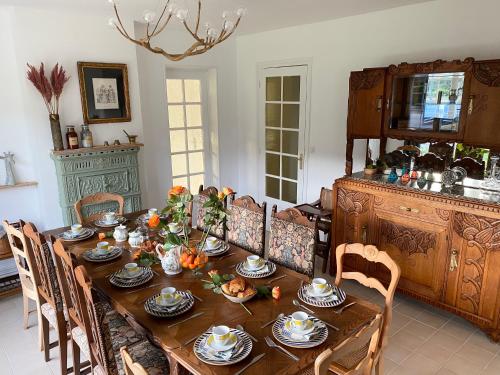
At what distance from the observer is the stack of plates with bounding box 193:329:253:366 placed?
1.42 m

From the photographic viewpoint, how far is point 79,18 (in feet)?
11.4

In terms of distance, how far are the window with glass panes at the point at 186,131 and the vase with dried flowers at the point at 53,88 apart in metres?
1.38

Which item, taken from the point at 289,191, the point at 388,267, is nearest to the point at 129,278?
the point at 388,267

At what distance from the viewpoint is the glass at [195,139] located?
4871 mm

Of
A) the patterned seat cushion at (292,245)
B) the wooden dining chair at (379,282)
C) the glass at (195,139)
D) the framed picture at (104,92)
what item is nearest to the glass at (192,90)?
the glass at (195,139)

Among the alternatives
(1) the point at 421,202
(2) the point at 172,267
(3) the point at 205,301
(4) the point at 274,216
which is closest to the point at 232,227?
(4) the point at 274,216

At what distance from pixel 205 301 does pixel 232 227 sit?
1041mm

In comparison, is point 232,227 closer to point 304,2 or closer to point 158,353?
point 158,353

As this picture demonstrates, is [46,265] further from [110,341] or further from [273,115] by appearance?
[273,115]

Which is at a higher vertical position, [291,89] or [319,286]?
[291,89]

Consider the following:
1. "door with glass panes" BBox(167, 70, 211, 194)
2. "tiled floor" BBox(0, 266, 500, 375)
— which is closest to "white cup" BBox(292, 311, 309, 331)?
"tiled floor" BBox(0, 266, 500, 375)

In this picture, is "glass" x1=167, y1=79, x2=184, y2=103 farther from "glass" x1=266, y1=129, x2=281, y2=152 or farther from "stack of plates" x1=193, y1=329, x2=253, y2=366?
"stack of plates" x1=193, y1=329, x2=253, y2=366

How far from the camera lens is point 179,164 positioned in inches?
189

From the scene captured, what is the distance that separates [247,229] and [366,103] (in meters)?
1.60
